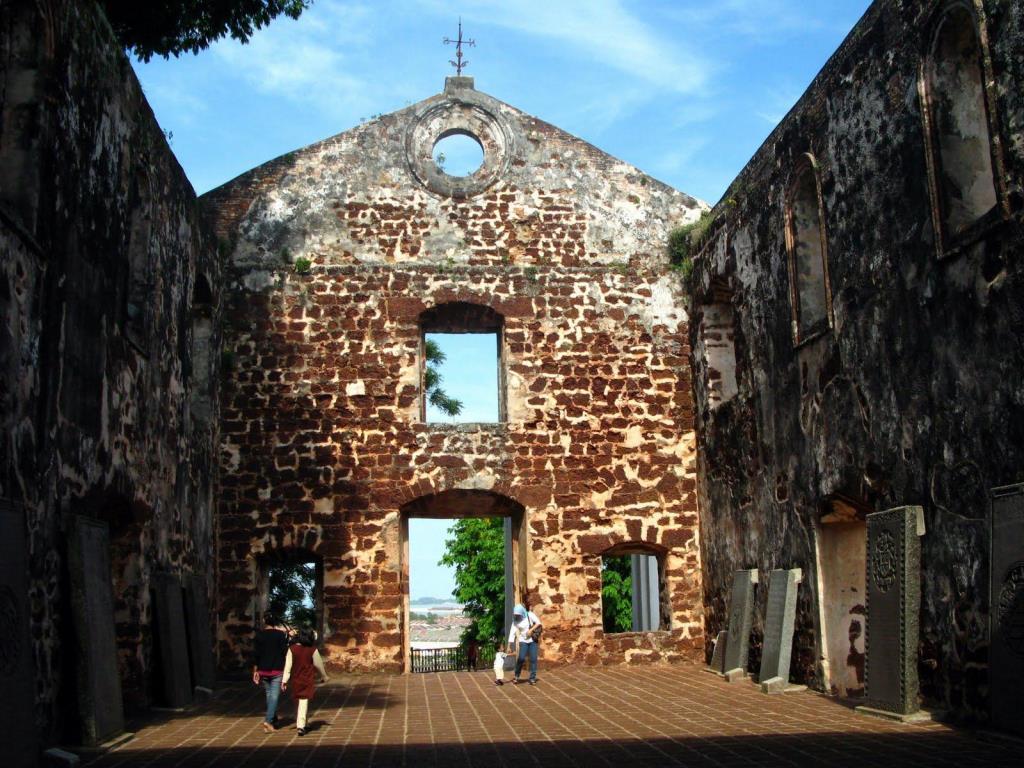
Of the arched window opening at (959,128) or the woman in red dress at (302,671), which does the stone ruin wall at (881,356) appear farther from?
the woman in red dress at (302,671)

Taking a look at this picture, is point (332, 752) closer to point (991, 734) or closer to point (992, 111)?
point (991, 734)

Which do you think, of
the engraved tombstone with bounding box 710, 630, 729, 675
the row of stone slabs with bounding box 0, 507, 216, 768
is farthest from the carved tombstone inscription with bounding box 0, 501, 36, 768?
the engraved tombstone with bounding box 710, 630, 729, 675

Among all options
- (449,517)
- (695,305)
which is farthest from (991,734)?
(449,517)

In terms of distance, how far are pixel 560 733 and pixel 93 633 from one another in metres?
3.59

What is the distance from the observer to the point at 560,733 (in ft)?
27.4

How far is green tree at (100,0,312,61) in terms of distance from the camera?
558 inches

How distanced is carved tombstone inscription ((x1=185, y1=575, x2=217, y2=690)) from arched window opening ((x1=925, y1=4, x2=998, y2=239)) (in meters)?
8.47

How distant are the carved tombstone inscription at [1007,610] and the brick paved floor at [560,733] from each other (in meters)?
0.26

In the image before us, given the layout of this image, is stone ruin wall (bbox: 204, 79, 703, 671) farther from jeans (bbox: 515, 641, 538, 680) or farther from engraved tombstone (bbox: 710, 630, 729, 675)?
jeans (bbox: 515, 641, 538, 680)

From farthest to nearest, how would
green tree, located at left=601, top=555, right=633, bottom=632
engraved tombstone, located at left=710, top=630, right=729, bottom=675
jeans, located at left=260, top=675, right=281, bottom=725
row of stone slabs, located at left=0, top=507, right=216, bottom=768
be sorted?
green tree, located at left=601, top=555, right=633, bottom=632, engraved tombstone, located at left=710, top=630, right=729, bottom=675, jeans, located at left=260, top=675, right=281, bottom=725, row of stone slabs, located at left=0, top=507, right=216, bottom=768

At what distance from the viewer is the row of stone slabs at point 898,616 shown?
707 cm

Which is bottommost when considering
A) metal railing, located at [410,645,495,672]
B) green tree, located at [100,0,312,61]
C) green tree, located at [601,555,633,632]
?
metal railing, located at [410,645,495,672]

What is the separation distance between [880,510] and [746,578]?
3.45 m

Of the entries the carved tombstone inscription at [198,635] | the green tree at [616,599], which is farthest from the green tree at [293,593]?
the carved tombstone inscription at [198,635]
